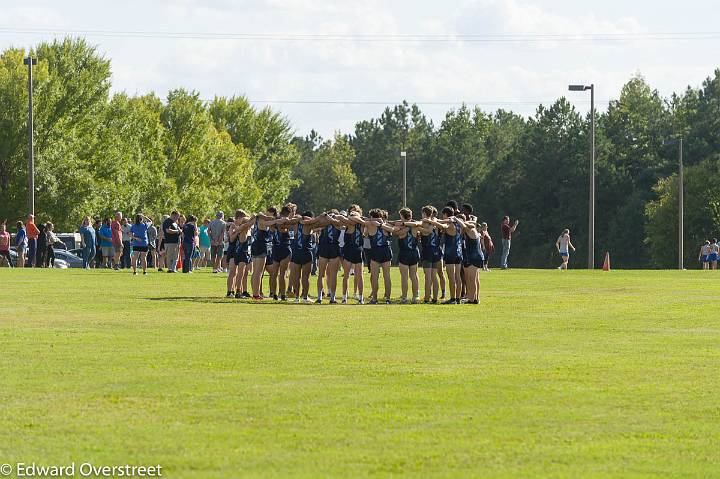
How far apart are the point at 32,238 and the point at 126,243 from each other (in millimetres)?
4293

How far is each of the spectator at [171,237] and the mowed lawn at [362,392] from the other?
17337 mm

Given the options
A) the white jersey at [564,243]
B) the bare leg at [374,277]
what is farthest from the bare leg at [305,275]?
the white jersey at [564,243]

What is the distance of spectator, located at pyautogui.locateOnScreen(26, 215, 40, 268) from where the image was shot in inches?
1969

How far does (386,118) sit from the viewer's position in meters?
168

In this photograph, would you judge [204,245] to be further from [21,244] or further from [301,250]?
[301,250]

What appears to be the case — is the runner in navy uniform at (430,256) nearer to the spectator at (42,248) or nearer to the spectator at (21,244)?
the spectator at (21,244)

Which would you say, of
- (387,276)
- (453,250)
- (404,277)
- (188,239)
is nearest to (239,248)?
(387,276)

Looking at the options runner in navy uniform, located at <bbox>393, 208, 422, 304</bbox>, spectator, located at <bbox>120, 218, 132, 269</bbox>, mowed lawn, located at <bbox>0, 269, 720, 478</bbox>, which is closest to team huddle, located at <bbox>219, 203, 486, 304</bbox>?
runner in navy uniform, located at <bbox>393, 208, 422, 304</bbox>

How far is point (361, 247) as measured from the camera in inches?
1099

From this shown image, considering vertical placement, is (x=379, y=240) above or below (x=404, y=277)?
above

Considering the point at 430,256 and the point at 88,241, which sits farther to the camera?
the point at 88,241

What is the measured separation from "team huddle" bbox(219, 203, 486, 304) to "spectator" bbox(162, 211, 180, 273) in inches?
518

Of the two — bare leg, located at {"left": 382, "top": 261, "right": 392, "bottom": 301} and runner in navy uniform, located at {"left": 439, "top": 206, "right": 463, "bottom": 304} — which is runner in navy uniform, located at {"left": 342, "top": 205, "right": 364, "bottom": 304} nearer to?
bare leg, located at {"left": 382, "top": 261, "right": 392, "bottom": 301}

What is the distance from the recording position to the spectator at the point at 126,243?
47.2 meters
